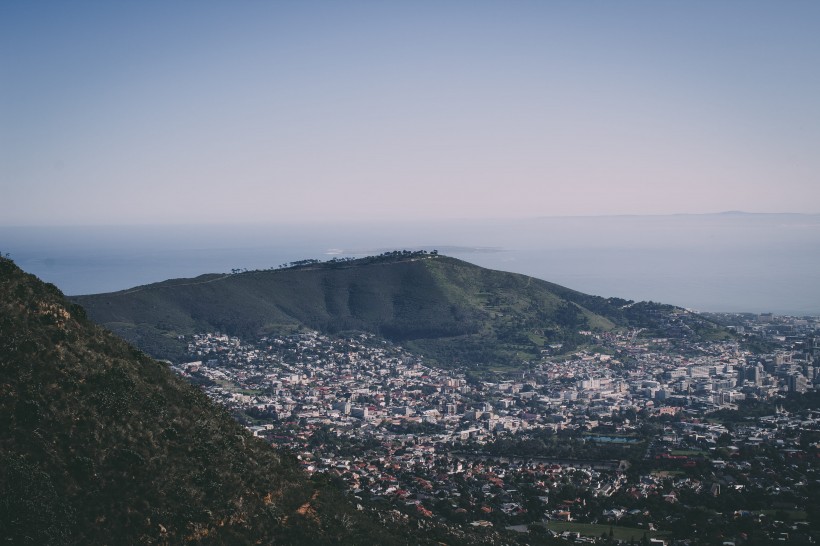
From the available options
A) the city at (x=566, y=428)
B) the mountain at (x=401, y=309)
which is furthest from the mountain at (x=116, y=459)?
the mountain at (x=401, y=309)

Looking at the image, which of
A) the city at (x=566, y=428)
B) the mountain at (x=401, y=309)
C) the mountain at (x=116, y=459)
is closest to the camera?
the mountain at (x=116, y=459)

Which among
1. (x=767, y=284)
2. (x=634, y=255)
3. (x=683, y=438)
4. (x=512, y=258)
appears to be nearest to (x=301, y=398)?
(x=683, y=438)

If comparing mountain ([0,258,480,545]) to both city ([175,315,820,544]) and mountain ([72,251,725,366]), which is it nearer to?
city ([175,315,820,544])

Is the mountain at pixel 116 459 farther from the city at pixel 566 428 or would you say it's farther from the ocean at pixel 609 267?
the ocean at pixel 609 267

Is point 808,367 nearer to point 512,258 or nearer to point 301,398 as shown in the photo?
point 301,398

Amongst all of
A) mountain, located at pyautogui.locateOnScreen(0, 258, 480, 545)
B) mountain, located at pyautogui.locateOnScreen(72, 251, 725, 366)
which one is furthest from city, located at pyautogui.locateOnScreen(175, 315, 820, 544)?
mountain, located at pyautogui.locateOnScreen(0, 258, 480, 545)
